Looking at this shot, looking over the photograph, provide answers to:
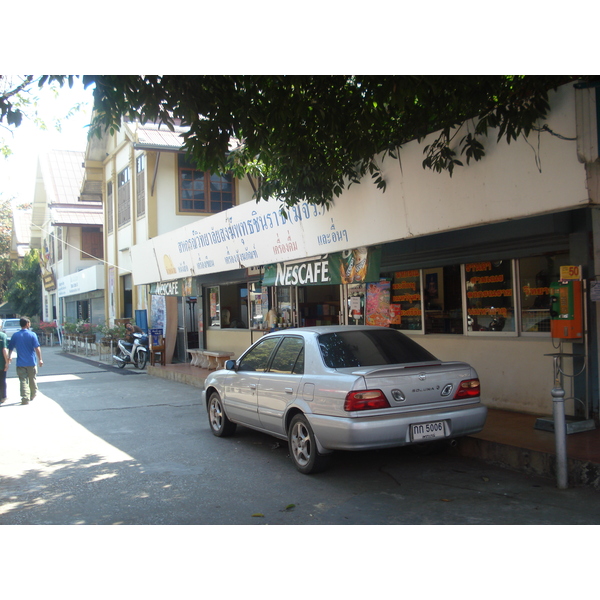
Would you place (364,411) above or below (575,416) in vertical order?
above

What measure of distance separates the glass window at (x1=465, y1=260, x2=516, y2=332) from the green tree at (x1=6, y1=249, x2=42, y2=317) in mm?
44450

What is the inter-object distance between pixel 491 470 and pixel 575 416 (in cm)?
190

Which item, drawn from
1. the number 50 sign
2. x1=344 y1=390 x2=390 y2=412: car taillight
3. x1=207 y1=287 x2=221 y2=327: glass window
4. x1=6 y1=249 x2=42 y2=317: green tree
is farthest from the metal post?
x1=6 y1=249 x2=42 y2=317: green tree

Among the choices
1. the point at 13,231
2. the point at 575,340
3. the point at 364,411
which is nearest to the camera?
the point at 364,411

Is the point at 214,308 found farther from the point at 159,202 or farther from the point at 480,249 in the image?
the point at 480,249

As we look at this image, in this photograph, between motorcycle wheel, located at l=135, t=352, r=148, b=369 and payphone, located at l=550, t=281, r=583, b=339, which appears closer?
payphone, located at l=550, t=281, r=583, b=339

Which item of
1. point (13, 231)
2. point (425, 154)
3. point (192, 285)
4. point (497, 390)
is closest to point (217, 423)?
point (497, 390)

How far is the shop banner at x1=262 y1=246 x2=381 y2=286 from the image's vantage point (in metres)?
9.66

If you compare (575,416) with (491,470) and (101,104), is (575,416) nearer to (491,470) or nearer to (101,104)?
(491,470)

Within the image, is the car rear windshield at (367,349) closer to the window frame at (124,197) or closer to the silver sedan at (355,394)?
the silver sedan at (355,394)

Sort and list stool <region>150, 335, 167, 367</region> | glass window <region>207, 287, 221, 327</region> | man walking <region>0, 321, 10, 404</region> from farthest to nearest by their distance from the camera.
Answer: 1. stool <region>150, 335, 167, 367</region>
2. glass window <region>207, 287, 221, 327</region>
3. man walking <region>0, 321, 10, 404</region>

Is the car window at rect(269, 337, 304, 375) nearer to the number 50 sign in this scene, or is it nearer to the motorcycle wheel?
the number 50 sign

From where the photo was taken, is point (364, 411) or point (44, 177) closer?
point (364, 411)

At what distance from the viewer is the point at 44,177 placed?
38281 millimetres
